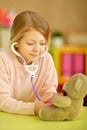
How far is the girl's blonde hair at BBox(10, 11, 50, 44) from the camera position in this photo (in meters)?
1.01

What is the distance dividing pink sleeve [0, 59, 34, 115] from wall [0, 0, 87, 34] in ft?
9.94

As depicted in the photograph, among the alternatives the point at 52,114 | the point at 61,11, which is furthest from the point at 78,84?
the point at 61,11

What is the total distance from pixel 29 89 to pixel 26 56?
12 cm

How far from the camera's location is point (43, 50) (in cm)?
106

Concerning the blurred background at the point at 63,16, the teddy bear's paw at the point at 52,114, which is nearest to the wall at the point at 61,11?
the blurred background at the point at 63,16

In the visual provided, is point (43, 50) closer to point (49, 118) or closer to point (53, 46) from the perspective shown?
point (49, 118)

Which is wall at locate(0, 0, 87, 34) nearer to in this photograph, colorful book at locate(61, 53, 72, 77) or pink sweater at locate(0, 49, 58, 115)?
colorful book at locate(61, 53, 72, 77)

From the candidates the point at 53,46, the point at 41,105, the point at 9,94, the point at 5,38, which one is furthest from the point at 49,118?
the point at 53,46

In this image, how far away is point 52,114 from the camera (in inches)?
34.9

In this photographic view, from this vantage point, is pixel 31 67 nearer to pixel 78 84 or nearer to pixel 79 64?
pixel 78 84

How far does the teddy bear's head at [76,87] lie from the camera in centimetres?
86

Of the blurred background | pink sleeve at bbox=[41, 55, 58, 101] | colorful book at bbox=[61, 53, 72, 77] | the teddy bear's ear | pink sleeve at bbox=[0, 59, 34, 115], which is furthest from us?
the blurred background

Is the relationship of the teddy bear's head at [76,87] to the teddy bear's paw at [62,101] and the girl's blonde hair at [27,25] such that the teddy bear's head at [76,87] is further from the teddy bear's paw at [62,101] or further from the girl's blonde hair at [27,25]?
the girl's blonde hair at [27,25]

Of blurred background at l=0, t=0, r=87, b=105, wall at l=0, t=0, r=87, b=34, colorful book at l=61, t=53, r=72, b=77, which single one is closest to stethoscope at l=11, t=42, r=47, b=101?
colorful book at l=61, t=53, r=72, b=77
